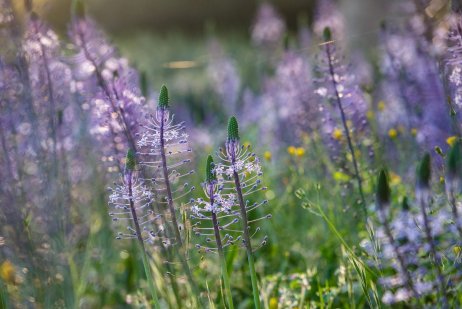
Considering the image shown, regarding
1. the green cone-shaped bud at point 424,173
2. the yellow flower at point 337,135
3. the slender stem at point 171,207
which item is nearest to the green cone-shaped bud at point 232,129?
the slender stem at point 171,207

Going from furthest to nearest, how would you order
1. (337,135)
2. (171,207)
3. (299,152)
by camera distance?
(299,152) < (337,135) < (171,207)

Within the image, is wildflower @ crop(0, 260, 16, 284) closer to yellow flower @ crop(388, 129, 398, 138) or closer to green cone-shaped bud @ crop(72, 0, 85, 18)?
green cone-shaped bud @ crop(72, 0, 85, 18)

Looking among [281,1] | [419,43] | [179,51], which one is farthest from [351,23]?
[419,43]

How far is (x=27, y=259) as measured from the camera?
2.85 meters

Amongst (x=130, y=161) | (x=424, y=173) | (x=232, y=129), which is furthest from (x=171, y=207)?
(x=424, y=173)

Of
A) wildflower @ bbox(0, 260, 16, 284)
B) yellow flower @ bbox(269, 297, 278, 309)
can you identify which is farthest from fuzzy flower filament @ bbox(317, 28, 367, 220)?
wildflower @ bbox(0, 260, 16, 284)

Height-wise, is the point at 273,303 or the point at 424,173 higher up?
the point at 424,173

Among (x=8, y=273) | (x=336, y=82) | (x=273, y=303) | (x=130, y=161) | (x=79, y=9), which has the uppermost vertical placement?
(x=79, y=9)

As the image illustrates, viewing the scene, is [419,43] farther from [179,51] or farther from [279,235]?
[179,51]

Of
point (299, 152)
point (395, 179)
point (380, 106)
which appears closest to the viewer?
point (395, 179)

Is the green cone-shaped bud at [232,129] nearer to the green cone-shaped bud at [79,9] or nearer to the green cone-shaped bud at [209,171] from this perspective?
the green cone-shaped bud at [209,171]

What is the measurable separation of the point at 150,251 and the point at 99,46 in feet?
3.42

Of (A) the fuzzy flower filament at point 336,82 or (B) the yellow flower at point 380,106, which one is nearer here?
(A) the fuzzy flower filament at point 336,82

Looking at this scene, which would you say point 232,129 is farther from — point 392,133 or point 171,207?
point 392,133
